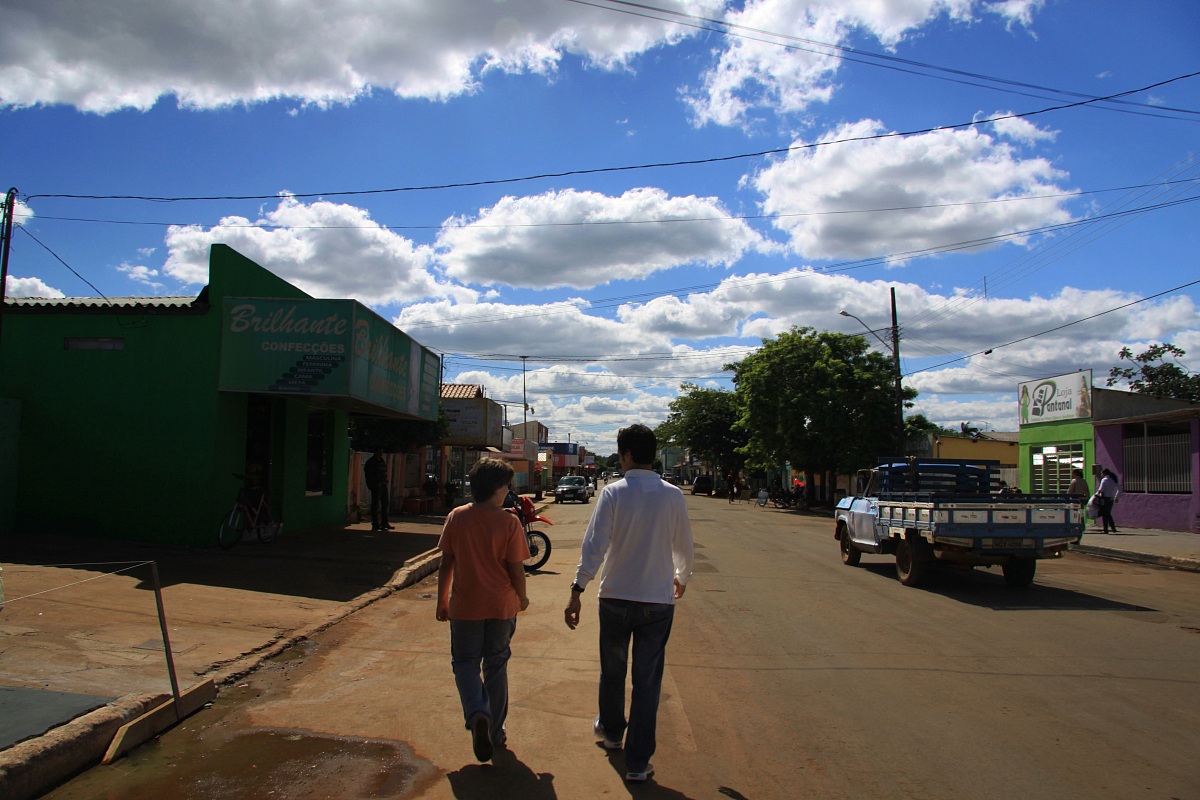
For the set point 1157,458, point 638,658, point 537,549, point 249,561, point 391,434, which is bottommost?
point 249,561

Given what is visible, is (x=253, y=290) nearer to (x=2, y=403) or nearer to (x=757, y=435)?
(x=2, y=403)

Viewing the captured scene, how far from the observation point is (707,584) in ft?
37.8

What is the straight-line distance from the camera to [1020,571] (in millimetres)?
11438

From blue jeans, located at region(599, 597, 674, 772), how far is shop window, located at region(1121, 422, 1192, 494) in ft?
77.9

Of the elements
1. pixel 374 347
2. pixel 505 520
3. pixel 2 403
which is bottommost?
pixel 505 520

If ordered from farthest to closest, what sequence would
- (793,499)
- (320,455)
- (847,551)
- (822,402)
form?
1. (793,499)
2. (822,402)
3. (320,455)
4. (847,551)

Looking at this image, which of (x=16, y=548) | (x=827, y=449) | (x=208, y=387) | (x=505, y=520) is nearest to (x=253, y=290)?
(x=208, y=387)

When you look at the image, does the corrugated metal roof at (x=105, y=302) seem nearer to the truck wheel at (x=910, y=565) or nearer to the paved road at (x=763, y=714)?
the paved road at (x=763, y=714)

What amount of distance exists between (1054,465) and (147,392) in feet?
93.7

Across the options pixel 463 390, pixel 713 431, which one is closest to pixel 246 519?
pixel 463 390

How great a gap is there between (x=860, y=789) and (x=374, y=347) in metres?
11.8

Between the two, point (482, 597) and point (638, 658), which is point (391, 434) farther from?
point (638, 658)

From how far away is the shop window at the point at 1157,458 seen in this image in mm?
22500

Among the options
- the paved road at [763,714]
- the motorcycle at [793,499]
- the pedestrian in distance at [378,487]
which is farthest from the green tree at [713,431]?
the paved road at [763,714]
